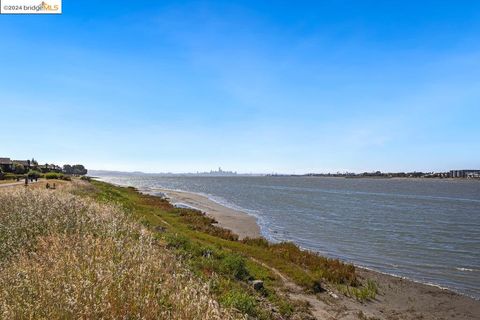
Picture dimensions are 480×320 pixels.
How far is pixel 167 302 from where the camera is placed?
251 inches

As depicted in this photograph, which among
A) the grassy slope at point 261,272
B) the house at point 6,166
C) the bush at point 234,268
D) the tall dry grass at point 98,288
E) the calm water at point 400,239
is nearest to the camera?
the tall dry grass at point 98,288

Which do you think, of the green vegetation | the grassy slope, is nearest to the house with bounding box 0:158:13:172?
the grassy slope

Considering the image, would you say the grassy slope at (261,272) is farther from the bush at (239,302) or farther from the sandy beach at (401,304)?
the sandy beach at (401,304)

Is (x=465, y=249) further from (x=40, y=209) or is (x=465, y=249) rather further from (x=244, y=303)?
(x=40, y=209)

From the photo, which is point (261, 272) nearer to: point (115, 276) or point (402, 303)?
point (402, 303)

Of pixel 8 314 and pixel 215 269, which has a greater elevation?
pixel 8 314

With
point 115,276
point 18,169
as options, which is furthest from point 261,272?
point 18,169

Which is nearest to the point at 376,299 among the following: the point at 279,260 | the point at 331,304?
the point at 331,304

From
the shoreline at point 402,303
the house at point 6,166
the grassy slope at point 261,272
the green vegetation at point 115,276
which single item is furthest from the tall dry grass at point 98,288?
the house at point 6,166

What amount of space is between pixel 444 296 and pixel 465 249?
1276 cm

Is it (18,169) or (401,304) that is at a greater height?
(18,169)

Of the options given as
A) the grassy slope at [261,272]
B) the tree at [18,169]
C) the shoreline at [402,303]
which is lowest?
the shoreline at [402,303]

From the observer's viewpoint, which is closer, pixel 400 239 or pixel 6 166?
pixel 400 239

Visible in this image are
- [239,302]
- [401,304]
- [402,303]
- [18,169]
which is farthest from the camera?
[18,169]
